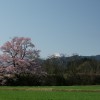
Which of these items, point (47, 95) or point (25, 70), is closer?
point (47, 95)

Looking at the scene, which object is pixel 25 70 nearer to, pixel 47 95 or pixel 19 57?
pixel 19 57

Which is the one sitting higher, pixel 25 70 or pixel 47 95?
pixel 25 70

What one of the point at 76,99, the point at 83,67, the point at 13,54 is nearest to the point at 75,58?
the point at 83,67

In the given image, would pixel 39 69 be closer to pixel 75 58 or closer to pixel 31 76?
pixel 31 76

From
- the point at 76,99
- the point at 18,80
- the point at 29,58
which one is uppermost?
the point at 29,58

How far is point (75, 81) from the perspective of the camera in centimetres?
6675

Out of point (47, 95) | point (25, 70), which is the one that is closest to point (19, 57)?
point (25, 70)

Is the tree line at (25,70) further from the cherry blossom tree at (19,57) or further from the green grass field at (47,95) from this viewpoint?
the green grass field at (47,95)

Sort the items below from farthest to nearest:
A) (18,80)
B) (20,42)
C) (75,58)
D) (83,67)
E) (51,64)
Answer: (75,58) < (83,67) < (51,64) < (20,42) < (18,80)

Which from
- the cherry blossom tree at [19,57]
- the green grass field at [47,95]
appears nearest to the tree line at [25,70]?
the cherry blossom tree at [19,57]

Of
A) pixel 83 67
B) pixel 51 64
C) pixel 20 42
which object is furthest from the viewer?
pixel 83 67

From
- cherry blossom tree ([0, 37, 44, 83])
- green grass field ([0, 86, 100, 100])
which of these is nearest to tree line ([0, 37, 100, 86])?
cherry blossom tree ([0, 37, 44, 83])

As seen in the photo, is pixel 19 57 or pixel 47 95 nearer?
pixel 47 95

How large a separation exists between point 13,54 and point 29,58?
10.2 feet
